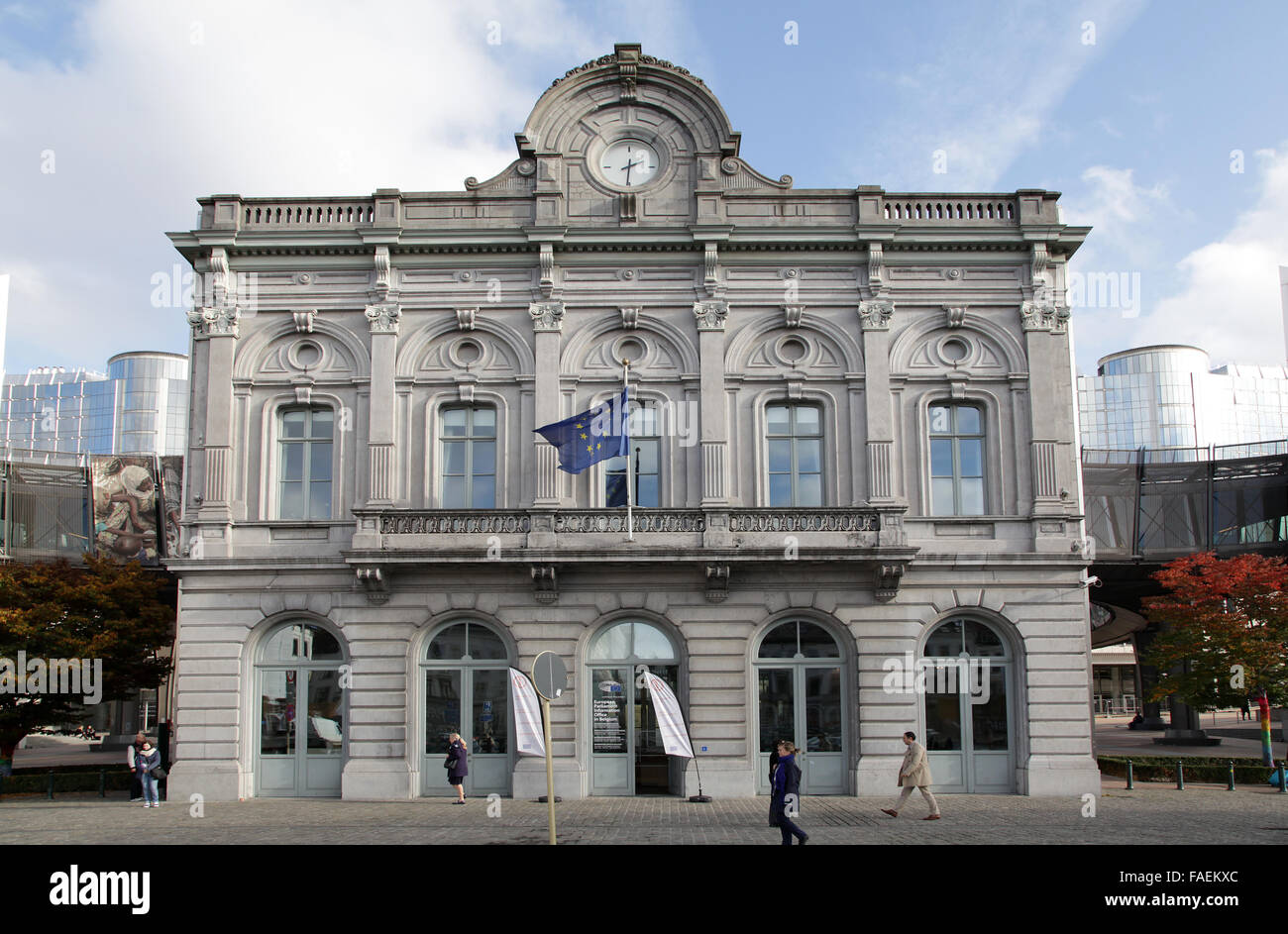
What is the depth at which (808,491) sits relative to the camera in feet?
84.4

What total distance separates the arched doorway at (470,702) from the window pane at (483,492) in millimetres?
2832

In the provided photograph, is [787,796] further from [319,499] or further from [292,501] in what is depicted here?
[292,501]

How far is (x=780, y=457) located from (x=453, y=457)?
25.2 feet

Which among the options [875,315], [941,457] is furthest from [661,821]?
[875,315]

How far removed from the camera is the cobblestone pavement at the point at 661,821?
17906mm

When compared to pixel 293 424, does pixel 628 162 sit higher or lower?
higher

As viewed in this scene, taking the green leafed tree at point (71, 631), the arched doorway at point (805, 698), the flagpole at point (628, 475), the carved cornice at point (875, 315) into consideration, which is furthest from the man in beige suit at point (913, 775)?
the green leafed tree at point (71, 631)

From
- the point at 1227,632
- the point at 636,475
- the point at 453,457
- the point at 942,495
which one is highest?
the point at 453,457

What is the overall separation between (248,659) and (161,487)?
66.9 feet

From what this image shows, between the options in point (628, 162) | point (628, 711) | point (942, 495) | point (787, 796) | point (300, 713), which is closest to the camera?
point (787, 796)

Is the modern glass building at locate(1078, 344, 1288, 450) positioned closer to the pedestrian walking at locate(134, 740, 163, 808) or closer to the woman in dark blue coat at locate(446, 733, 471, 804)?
the woman in dark blue coat at locate(446, 733, 471, 804)

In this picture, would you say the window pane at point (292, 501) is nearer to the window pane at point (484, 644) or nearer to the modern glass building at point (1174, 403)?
the window pane at point (484, 644)

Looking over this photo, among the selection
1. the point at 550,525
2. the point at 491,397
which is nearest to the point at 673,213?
the point at 491,397

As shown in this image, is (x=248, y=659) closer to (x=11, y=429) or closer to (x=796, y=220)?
(x=796, y=220)
